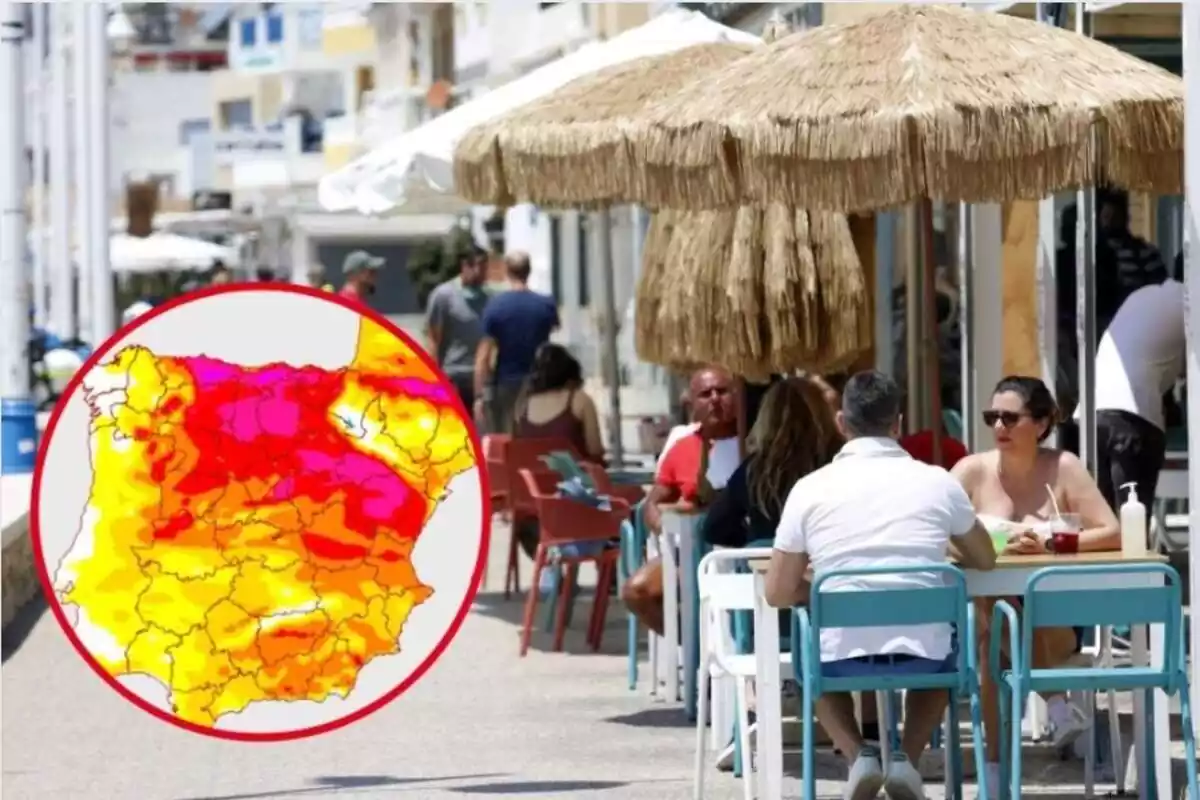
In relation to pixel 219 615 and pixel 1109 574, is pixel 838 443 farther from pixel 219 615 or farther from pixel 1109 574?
pixel 219 615

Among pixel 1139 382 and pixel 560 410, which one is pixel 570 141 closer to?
pixel 1139 382

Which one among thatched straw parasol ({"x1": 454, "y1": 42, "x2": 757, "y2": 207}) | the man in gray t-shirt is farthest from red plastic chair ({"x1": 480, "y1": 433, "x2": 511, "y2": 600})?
the man in gray t-shirt

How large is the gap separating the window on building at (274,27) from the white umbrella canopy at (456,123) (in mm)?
72406

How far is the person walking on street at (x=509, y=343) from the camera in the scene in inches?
699

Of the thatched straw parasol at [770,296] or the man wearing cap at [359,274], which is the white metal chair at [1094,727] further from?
the man wearing cap at [359,274]

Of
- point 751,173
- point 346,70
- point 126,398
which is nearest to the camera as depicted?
point 126,398

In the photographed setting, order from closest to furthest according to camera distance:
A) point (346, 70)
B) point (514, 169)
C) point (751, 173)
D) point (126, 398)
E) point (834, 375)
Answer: point (126, 398) < point (751, 173) < point (514, 169) < point (834, 375) < point (346, 70)

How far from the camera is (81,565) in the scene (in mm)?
7641

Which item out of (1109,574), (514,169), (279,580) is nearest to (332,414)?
(279,580)

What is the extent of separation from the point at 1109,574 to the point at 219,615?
7.69 ft

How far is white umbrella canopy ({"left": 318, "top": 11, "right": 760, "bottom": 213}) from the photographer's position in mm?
15039

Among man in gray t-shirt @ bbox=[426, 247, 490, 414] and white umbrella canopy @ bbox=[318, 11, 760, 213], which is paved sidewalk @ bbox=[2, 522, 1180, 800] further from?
man in gray t-shirt @ bbox=[426, 247, 490, 414]

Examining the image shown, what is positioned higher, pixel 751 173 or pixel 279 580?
pixel 751 173

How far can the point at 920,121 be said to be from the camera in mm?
8969
